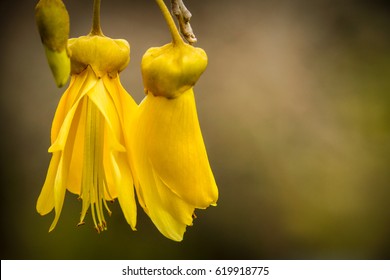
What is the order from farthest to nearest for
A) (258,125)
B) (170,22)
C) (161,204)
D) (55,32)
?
(258,125)
(161,204)
(170,22)
(55,32)

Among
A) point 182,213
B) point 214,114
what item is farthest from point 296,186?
point 182,213

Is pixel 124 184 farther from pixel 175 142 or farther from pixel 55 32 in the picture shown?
pixel 55 32

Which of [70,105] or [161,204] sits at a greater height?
[70,105]

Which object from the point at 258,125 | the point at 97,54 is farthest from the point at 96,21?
the point at 258,125

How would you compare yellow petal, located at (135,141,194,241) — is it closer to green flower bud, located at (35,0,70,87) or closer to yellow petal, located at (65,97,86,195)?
yellow petal, located at (65,97,86,195)

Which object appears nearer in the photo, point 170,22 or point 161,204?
point 170,22

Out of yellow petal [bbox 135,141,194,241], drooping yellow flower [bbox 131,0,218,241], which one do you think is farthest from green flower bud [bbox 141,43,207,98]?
yellow petal [bbox 135,141,194,241]
